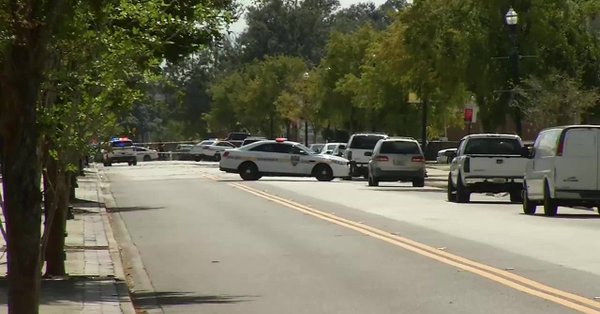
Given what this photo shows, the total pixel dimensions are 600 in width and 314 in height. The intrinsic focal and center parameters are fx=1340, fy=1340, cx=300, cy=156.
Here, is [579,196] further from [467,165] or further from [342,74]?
[342,74]

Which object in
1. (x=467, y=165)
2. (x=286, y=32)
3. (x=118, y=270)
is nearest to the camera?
(x=118, y=270)

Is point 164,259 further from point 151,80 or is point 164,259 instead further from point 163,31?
point 163,31

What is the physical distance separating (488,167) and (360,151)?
20.7 m

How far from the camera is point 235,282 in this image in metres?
16.3

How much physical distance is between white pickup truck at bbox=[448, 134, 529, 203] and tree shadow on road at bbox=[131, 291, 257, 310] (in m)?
20.0

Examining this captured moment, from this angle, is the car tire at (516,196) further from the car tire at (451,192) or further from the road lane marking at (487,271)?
the road lane marking at (487,271)

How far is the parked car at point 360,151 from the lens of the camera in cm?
5500

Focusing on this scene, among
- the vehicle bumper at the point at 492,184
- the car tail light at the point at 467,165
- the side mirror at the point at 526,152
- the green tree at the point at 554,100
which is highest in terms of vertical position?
Answer: the green tree at the point at 554,100

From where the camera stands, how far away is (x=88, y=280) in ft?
53.2

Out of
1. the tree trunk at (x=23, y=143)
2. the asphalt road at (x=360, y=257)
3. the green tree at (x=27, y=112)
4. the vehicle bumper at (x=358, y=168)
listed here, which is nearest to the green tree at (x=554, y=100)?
the vehicle bumper at (x=358, y=168)

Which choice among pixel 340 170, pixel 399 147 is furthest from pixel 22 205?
pixel 340 170

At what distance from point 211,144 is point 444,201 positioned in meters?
60.1

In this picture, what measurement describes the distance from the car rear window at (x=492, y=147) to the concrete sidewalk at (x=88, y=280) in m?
11.6

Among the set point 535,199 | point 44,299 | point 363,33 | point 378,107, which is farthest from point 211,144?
point 44,299
